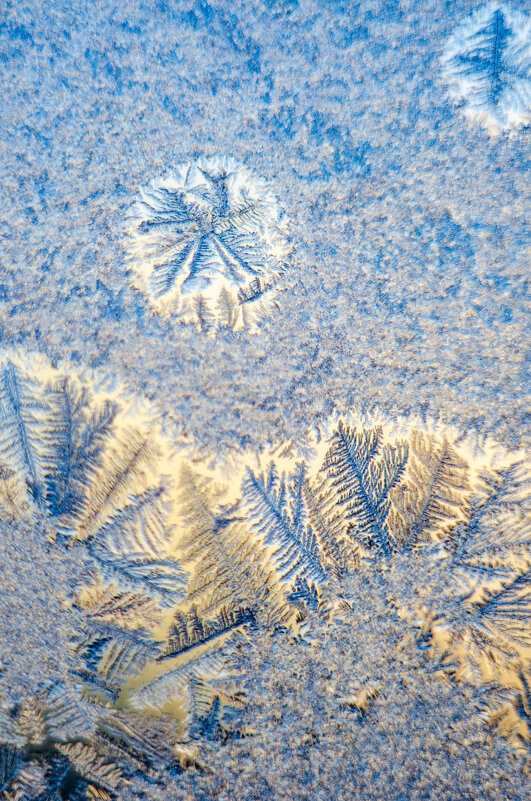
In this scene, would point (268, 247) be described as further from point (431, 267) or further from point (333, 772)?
point (333, 772)

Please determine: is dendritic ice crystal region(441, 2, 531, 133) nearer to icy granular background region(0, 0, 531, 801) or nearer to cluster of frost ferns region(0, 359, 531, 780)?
icy granular background region(0, 0, 531, 801)

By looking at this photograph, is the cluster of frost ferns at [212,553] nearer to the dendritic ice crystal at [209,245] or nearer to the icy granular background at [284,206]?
the icy granular background at [284,206]

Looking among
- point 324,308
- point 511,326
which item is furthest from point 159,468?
point 511,326

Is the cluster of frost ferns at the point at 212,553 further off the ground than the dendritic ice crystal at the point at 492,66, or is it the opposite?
the dendritic ice crystal at the point at 492,66

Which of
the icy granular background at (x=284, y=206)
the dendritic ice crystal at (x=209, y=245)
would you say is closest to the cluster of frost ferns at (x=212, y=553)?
the icy granular background at (x=284, y=206)

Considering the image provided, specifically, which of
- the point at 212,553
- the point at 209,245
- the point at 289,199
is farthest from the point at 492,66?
the point at 212,553

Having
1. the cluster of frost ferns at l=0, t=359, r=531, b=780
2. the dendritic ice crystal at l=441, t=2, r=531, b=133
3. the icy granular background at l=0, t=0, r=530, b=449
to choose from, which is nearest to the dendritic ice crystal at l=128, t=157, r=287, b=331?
the icy granular background at l=0, t=0, r=530, b=449
